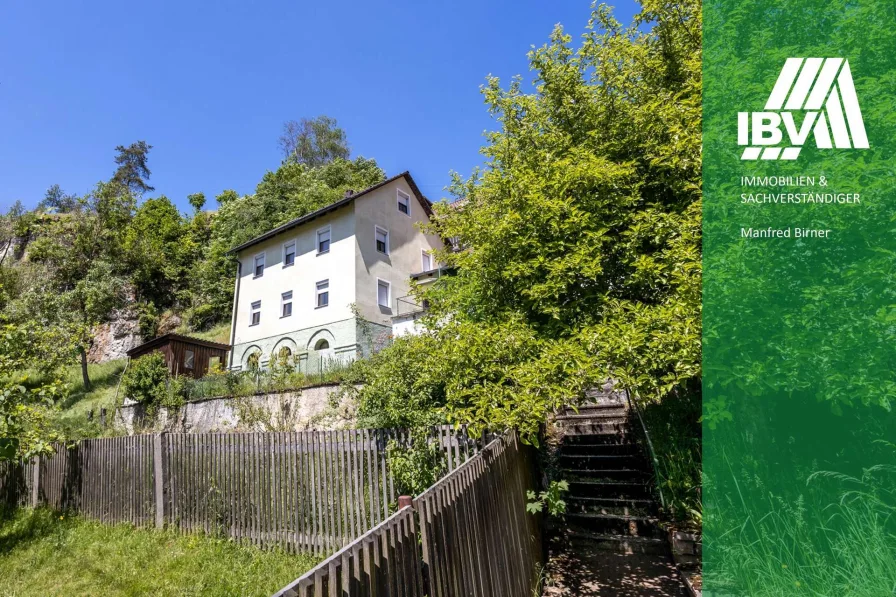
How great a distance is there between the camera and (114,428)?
59.1ft

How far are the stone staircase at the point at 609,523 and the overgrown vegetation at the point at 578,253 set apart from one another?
3.12ft

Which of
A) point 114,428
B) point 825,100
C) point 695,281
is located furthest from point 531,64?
point 114,428

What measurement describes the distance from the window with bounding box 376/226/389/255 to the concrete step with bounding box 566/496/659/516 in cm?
1832

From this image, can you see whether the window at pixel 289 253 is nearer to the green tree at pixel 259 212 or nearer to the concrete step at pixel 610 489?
the green tree at pixel 259 212

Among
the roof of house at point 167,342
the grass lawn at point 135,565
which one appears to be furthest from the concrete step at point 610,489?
the roof of house at point 167,342

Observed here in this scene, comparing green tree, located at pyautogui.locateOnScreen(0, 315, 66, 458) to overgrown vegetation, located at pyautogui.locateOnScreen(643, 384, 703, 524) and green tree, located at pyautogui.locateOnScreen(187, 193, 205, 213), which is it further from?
green tree, located at pyautogui.locateOnScreen(187, 193, 205, 213)

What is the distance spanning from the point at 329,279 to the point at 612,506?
58.9 ft

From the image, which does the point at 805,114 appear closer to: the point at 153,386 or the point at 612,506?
the point at 612,506

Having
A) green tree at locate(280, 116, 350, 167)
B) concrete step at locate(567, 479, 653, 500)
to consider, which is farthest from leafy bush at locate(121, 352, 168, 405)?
green tree at locate(280, 116, 350, 167)

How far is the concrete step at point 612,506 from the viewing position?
742 cm

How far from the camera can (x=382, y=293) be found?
23.6 m

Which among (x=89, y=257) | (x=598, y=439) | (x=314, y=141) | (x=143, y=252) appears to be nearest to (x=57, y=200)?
(x=89, y=257)

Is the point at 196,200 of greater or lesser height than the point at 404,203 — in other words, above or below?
above

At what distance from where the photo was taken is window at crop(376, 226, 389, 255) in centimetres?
2406
